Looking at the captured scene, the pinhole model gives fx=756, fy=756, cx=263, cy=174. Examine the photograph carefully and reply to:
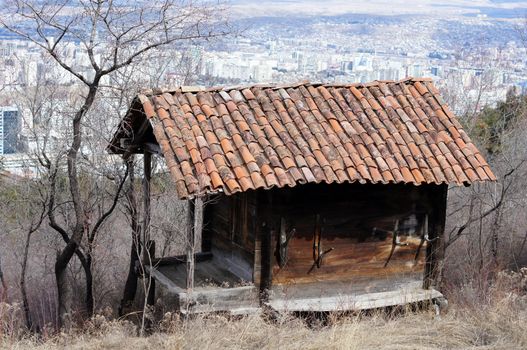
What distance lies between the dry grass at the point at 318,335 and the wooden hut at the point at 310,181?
96 centimetres

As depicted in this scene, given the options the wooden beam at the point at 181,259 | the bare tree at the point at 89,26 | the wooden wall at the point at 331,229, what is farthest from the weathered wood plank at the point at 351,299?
the bare tree at the point at 89,26

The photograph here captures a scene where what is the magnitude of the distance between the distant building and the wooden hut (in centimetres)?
779

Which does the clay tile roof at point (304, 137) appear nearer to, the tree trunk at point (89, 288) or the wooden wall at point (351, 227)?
the wooden wall at point (351, 227)

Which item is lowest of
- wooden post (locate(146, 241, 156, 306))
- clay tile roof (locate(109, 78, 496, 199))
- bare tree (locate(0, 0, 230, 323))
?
wooden post (locate(146, 241, 156, 306))

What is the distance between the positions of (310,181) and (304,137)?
0.87 m

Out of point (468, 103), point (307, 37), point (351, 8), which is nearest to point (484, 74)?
point (468, 103)

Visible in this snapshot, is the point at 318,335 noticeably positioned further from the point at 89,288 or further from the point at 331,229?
the point at 89,288

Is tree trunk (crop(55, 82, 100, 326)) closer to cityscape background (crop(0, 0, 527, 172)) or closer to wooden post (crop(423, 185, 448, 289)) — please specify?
cityscape background (crop(0, 0, 527, 172))

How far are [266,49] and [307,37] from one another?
13.2 m

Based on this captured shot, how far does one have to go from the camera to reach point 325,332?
8.07 meters

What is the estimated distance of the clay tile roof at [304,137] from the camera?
893 cm

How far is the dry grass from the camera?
292 inches

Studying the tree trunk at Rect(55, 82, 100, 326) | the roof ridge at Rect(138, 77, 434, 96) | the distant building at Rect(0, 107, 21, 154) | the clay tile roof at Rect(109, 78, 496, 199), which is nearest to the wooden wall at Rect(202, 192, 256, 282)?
the clay tile roof at Rect(109, 78, 496, 199)

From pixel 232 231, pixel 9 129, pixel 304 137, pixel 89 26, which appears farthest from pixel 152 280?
pixel 9 129
